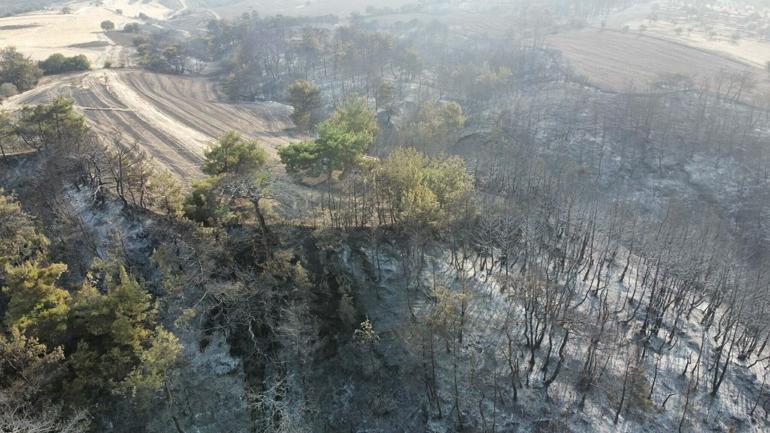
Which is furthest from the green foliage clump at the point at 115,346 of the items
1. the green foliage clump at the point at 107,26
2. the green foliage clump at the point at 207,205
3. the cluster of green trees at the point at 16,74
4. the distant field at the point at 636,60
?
the green foliage clump at the point at 107,26

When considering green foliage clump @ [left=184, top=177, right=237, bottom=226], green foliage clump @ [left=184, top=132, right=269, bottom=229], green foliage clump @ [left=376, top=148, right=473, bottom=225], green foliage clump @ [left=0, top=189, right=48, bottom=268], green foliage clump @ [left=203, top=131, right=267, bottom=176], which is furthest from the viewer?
green foliage clump @ [left=203, top=131, right=267, bottom=176]

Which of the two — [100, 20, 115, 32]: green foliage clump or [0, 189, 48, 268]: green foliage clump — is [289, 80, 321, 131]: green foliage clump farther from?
[100, 20, 115, 32]: green foliage clump

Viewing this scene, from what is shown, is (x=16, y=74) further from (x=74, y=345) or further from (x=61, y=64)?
(x=74, y=345)

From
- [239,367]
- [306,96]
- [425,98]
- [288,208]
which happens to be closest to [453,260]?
[288,208]

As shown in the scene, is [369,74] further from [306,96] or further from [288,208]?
[288,208]

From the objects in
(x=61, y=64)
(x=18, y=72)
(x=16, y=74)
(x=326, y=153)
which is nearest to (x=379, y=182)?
(x=326, y=153)

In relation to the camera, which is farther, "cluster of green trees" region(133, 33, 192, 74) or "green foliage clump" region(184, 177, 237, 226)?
"cluster of green trees" region(133, 33, 192, 74)

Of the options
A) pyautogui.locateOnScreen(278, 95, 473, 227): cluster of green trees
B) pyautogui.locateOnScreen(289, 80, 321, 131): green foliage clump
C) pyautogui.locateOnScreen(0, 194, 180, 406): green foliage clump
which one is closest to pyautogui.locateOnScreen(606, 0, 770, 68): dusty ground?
pyautogui.locateOnScreen(289, 80, 321, 131): green foliage clump
